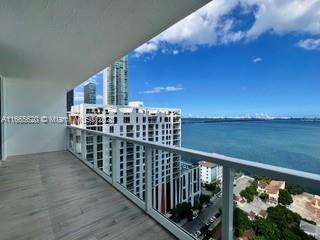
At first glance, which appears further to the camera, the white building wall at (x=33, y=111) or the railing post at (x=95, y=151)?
the white building wall at (x=33, y=111)

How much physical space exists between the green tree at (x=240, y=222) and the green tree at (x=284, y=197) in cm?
33

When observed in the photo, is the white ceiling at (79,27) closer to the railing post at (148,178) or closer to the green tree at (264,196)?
the railing post at (148,178)

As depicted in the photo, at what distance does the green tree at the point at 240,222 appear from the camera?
147 cm

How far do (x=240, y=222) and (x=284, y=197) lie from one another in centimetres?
44

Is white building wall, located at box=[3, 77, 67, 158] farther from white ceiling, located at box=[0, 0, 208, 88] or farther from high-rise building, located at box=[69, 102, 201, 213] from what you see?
high-rise building, located at box=[69, 102, 201, 213]

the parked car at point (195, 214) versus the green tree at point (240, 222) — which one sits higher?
the green tree at point (240, 222)

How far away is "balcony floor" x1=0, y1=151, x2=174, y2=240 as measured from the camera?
2184 mm

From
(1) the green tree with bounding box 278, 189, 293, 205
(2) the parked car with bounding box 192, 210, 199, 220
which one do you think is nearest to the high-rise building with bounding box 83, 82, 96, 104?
(2) the parked car with bounding box 192, 210, 199, 220

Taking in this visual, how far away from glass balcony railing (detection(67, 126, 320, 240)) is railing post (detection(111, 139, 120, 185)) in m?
0.03

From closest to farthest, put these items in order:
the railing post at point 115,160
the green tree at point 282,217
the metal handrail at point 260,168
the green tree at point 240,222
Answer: the metal handrail at point 260,168 → the green tree at point 282,217 → the green tree at point 240,222 → the railing post at point 115,160

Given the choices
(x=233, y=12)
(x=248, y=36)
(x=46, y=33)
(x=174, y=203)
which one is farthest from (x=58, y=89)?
(x=248, y=36)

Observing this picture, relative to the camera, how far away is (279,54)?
22.6m

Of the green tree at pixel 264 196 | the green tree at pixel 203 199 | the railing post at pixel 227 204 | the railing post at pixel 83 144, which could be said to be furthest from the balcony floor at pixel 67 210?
the green tree at pixel 264 196

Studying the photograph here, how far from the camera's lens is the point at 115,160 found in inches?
139
